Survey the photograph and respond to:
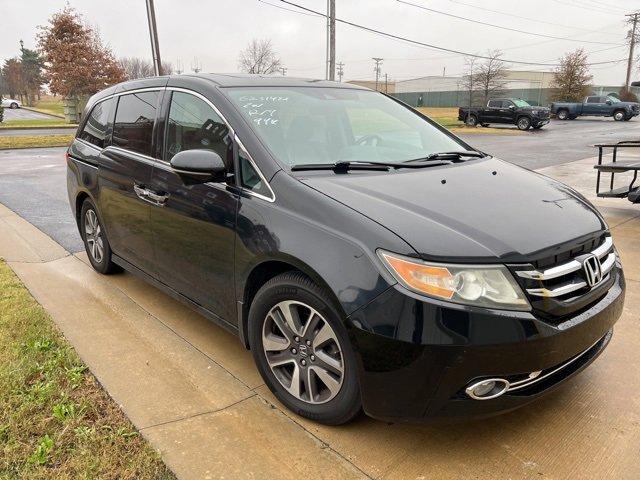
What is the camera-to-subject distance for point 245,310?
110 inches

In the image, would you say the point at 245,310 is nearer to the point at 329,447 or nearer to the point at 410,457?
the point at 329,447

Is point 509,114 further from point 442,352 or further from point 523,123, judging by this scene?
point 442,352

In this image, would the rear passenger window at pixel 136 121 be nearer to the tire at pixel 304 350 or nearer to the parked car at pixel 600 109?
the tire at pixel 304 350

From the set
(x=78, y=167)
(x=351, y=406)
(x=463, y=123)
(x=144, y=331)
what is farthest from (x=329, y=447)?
(x=463, y=123)

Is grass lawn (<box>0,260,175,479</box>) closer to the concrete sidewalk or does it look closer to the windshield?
the concrete sidewalk

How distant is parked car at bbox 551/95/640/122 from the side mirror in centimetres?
4000

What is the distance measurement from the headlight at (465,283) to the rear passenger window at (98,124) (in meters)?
3.26

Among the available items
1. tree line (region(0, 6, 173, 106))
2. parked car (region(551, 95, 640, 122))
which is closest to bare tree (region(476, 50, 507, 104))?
parked car (region(551, 95, 640, 122))

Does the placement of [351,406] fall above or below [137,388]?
above

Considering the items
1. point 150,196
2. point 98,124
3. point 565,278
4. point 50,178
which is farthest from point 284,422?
point 50,178

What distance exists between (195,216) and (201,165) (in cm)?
39

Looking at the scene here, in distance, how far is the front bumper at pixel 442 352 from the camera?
1999 millimetres

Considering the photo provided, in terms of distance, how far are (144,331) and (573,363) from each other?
2693mm

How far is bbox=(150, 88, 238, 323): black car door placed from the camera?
9.35ft
